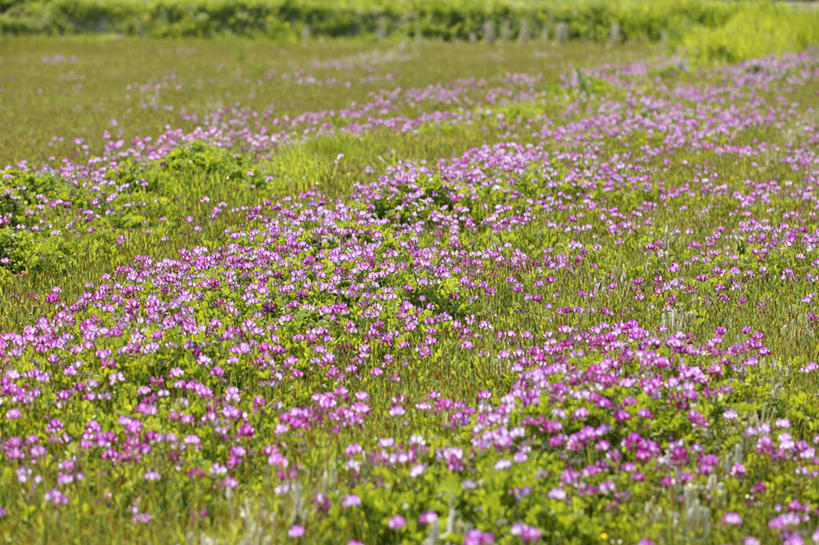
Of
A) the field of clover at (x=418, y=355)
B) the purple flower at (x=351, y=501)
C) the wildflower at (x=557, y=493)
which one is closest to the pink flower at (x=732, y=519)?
the field of clover at (x=418, y=355)

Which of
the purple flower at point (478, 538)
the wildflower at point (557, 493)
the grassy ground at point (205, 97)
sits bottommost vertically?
the wildflower at point (557, 493)

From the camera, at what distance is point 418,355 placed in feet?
16.0

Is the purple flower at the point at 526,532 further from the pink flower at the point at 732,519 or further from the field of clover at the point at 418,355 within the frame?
the pink flower at the point at 732,519

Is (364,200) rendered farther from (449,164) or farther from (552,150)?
(552,150)

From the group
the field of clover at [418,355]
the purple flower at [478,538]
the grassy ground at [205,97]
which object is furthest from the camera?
the grassy ground at [205,97]

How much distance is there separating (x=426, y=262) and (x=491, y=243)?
98cm

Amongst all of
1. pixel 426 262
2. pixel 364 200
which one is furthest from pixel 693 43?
pixel 426 262

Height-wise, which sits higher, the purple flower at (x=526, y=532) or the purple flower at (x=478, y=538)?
the purple flower at (x=478, y=538)

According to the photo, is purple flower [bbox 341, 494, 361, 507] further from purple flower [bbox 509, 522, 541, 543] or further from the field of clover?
purple flower [bbox 509, 522, 541, 543]

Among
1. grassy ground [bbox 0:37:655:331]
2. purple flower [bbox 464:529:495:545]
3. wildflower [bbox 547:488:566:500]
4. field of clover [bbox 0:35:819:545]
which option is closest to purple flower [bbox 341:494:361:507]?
field of clover [bbox 0:35:819:545]

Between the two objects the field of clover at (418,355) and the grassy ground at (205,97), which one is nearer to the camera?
the field of clover at (418,355)

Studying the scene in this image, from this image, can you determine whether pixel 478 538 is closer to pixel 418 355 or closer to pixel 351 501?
pixel 351 501

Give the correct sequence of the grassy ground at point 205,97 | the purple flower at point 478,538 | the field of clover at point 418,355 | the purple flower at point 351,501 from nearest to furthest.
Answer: the purple flower at point 478,538, the purple flower at point 351,501, the field of clover at point 418,355, the grassy ground at point 205,97

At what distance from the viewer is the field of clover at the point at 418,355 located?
3.23 m
